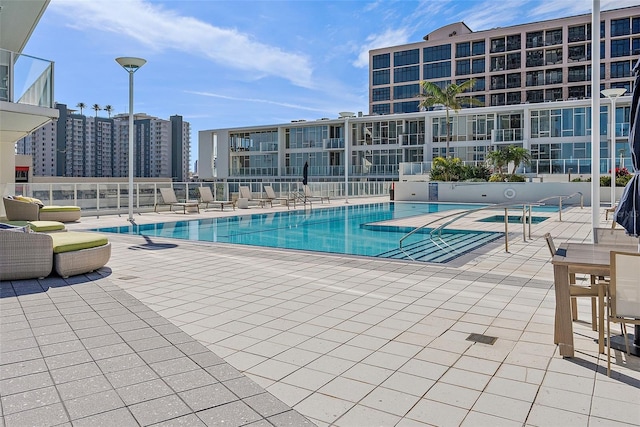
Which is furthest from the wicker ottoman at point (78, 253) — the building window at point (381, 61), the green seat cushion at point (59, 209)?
the building window at point (381, 61)

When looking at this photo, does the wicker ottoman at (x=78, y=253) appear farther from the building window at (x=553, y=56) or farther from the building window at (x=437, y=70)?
the building window at (x=437, y=70)

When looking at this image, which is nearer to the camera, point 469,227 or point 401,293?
point 401,293

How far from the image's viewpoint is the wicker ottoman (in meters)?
6.44

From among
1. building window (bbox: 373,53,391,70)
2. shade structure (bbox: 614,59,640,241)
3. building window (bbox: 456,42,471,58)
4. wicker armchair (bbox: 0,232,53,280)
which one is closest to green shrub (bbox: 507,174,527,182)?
shade structure (bbox: 614,59,640,241)

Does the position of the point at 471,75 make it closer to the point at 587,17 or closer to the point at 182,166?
the point at 587,17

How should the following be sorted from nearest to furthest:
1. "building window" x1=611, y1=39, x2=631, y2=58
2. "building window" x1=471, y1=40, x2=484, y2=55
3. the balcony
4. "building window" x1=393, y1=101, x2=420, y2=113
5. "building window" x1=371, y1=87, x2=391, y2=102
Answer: the balcony, "building window" x1=611, y1=39, x2=631, y2=58, "building window" x1=471, y1=40, x2=484, y2=55, "building window" x1=393, y1=101, x2=420, y2=113, "building window" x1=371, y1=87, x2=391, y2=102

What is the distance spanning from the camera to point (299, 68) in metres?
26.3

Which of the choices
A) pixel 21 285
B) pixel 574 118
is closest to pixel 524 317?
pixel 21 285

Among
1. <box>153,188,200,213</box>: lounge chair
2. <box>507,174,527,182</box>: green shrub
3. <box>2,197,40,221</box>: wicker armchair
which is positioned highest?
<box>507,174,527,182</box>: green shrub

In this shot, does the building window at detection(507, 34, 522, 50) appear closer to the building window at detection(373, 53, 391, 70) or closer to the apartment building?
the apartment building

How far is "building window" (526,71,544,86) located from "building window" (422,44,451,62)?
900 cm

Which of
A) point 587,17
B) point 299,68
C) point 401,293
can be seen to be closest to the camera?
point 401,293

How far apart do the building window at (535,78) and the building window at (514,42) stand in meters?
3.12

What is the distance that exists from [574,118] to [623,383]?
3550 cm
